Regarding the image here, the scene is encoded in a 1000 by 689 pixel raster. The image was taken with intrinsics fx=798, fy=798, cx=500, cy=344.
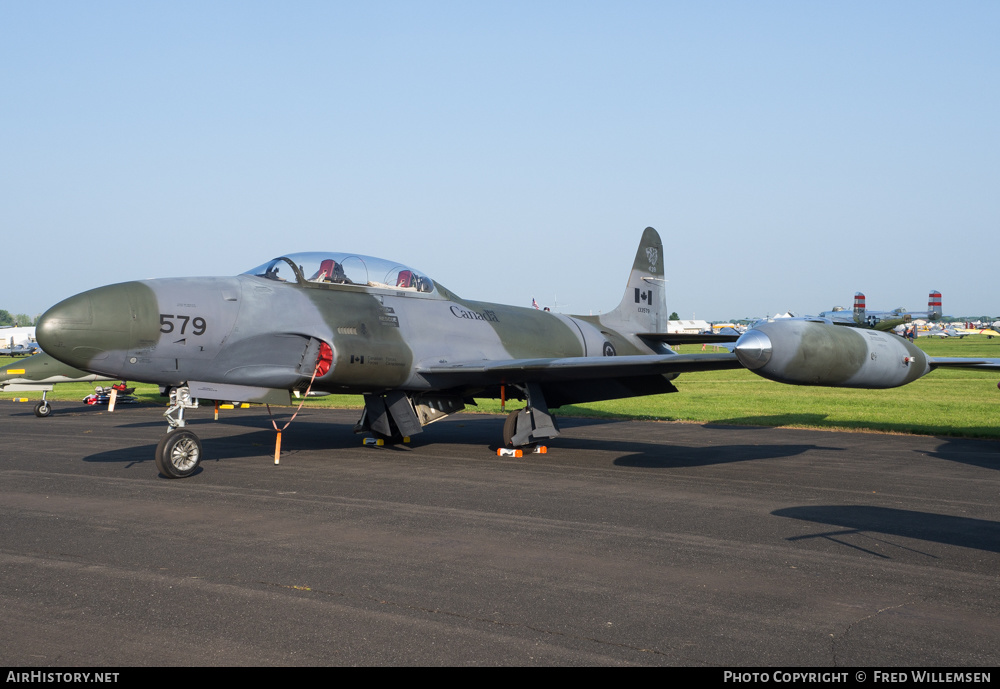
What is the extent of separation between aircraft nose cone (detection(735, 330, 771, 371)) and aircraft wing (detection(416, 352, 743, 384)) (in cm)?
306

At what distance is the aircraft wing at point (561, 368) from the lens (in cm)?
1252

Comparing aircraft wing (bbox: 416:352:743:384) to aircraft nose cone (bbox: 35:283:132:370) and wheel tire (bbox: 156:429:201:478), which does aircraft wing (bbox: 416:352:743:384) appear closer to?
wheel tire (bbox: 156:429:201:478)

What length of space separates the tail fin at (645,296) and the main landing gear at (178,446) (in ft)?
36.2

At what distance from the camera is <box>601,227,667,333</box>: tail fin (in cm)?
2005

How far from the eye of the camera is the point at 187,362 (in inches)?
440

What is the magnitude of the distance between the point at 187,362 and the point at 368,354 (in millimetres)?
2850

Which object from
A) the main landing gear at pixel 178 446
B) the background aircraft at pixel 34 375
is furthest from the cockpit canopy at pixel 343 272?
the background aircraft at pixel 34 375

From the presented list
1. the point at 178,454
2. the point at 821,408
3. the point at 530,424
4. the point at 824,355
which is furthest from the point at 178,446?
the point at 821,408

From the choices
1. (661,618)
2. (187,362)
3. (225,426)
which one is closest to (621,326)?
(225,426)

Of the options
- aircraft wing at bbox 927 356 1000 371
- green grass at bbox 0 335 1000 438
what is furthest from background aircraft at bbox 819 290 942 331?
aircraft wing at bbox 927 356 1000 371

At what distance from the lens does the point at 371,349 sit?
42.6ft
